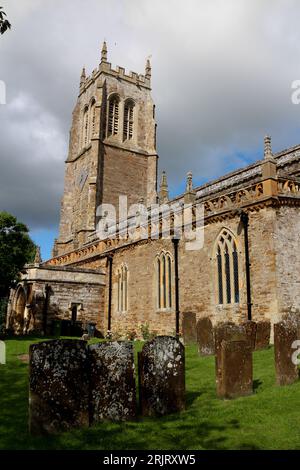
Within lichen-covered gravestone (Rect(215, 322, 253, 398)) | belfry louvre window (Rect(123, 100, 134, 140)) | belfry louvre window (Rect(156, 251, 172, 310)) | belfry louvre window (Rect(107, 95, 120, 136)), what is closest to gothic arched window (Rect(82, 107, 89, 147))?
belfry louvre window (Rect(107, 95, 120, 136))

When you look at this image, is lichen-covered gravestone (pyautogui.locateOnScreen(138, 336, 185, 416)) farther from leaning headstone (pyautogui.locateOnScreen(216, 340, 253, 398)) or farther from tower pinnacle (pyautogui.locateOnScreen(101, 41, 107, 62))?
tower pinnacle (pyautogui.locateOnScreen(101, 41, 107, 62))

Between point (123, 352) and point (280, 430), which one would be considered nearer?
point (280, 430)

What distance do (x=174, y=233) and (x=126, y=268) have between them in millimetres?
4468

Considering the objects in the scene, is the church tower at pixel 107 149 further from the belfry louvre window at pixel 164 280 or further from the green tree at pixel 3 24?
the green tree at pixel 3 24

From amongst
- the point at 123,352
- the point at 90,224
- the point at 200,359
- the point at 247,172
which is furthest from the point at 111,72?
the point at 123,352

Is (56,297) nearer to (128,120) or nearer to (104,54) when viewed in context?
(128,120)

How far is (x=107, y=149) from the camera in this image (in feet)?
133

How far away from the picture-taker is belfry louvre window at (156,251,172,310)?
58.2 feet

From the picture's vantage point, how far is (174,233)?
17.7m

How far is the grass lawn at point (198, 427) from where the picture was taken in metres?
5.02

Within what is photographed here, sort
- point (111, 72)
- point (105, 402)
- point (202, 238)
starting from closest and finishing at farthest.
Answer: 1. point (105, 402)
2. point (202, 238)
3. point (111, 72)

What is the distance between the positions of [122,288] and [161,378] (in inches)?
593
